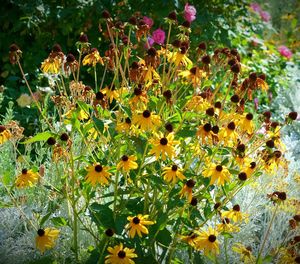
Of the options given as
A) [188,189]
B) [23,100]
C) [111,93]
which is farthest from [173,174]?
[23,100]

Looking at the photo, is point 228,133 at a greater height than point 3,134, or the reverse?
point 228,133

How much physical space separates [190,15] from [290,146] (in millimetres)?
996

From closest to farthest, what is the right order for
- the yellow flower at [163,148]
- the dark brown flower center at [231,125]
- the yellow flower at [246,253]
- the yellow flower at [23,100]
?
the yellow flower at [163,148]
the dark brown flower center at [231,125]
the yellow flower at [246,253]
the yellow flower at [23,100]

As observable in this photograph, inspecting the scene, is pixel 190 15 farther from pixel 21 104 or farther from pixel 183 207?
pixel 183 207

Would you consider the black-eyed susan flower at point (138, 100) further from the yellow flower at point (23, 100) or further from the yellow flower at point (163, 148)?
the yellow flower at point (23, 100)

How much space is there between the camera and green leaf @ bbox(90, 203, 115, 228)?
6.61ft

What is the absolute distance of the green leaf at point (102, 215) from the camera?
6.61 ft

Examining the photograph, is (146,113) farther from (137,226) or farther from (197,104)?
(137,226)

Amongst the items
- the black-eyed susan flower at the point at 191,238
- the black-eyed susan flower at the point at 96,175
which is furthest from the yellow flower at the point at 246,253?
the black-eyed susan flower at the point at 96,175

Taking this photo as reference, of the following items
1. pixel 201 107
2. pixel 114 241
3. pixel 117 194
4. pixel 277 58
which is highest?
pixel 201 107

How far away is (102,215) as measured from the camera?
204cm

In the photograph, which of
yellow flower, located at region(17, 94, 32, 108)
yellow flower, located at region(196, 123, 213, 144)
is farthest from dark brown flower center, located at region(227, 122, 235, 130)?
yellow flower, located at region(17, 94, 32, 108)

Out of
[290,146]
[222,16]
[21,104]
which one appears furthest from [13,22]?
[290,146]

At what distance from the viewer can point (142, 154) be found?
1976mm
